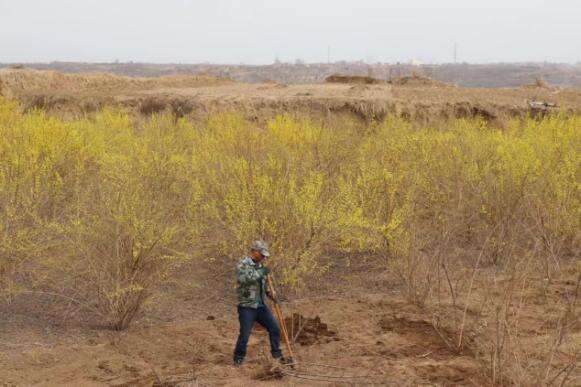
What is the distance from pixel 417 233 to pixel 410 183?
1.15m

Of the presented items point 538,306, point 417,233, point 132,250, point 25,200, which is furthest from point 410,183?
point 25,200

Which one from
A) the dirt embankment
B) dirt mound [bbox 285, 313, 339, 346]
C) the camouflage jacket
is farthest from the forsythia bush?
the dirt embankment

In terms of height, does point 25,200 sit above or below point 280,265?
above

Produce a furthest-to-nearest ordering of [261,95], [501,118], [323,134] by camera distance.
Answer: [261,95], [501,118], [323,134]

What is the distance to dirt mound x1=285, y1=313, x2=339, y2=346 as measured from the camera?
7.18 metres

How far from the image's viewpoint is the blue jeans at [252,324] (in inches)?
239

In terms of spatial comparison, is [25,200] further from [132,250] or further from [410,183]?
[410,183]

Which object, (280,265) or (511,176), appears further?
(511,176)

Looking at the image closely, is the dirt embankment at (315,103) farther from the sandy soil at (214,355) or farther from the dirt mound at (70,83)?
the sandy soil at (214,355)

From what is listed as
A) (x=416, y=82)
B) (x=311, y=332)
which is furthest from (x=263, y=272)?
(x=416, y=82)

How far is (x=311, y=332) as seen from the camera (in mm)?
7426

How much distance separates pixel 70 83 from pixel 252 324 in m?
28.5

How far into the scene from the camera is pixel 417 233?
8.59m

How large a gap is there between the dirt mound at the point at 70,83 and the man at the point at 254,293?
2151cm
